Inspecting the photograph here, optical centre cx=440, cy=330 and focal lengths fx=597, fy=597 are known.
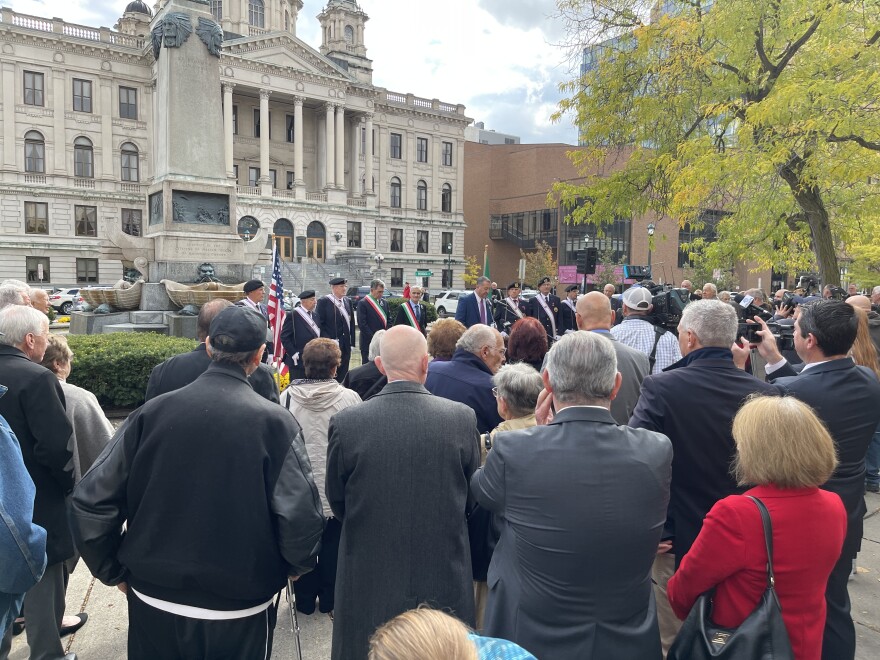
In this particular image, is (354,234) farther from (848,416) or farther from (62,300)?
(848,416)

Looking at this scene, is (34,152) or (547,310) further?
(34,152)

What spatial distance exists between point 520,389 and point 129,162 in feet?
190

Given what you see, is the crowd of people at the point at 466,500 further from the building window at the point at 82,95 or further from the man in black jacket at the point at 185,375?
the building window at the point at 82,95

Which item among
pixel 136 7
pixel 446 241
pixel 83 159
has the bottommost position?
pixel 446 241

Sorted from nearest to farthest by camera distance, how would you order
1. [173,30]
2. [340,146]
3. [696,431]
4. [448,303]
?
[696,431], [173,30], [448,303], [340,146]

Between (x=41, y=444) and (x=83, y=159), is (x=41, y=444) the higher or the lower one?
the lower one

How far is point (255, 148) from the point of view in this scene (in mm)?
56938

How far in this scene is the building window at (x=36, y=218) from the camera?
157ft

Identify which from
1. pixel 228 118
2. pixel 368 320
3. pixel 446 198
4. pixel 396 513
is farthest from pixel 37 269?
pixel 396 513

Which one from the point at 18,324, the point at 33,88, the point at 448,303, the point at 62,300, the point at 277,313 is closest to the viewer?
the point at 18,324

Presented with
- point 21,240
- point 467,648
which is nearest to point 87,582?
point 467,648

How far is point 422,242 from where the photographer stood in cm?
6650

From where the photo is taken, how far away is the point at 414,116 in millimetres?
65438

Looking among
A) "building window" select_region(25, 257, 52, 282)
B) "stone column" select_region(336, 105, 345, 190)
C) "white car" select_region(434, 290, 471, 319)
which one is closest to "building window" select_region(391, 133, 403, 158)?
"stone column" select_region(336, 105, 345, 190)
